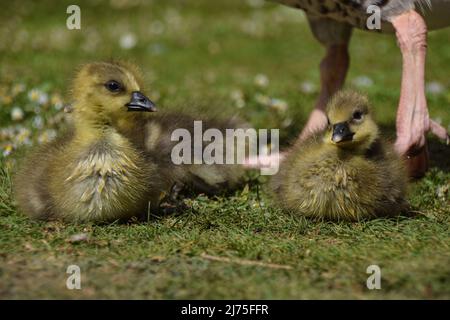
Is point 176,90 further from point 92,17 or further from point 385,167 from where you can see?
point 92,17

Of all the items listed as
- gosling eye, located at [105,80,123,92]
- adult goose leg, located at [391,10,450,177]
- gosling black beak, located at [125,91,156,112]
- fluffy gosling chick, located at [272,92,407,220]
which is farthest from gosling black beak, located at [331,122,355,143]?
gosling eye, located at [105,80,123,92]

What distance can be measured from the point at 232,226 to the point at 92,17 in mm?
8304

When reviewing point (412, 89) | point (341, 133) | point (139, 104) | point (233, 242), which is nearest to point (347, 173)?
point (341, 133)

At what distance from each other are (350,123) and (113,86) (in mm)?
1087

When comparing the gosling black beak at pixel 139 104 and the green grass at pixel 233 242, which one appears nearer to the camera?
the green grass at pixel 233 242

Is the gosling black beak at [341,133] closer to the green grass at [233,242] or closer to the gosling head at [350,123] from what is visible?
the gosling head at [350,123]

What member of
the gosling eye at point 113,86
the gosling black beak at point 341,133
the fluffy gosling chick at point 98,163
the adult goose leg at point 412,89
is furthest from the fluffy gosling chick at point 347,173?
the gosling eye at point 113,86

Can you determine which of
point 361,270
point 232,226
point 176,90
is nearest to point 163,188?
point 232,226

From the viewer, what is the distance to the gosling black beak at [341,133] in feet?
10.3

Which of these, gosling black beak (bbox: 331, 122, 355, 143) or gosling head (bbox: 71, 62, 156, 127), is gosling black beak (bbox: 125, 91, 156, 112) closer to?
gosling head (bbox: 71, 62, 156, 127)

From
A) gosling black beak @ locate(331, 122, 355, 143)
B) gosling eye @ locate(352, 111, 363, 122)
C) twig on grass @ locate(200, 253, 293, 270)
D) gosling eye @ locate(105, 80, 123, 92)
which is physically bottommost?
twig on grass @ locate(200, 253, 293, 270)

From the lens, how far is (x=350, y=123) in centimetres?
324

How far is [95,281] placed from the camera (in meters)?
2.59

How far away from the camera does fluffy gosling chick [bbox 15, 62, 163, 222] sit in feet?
10.3
